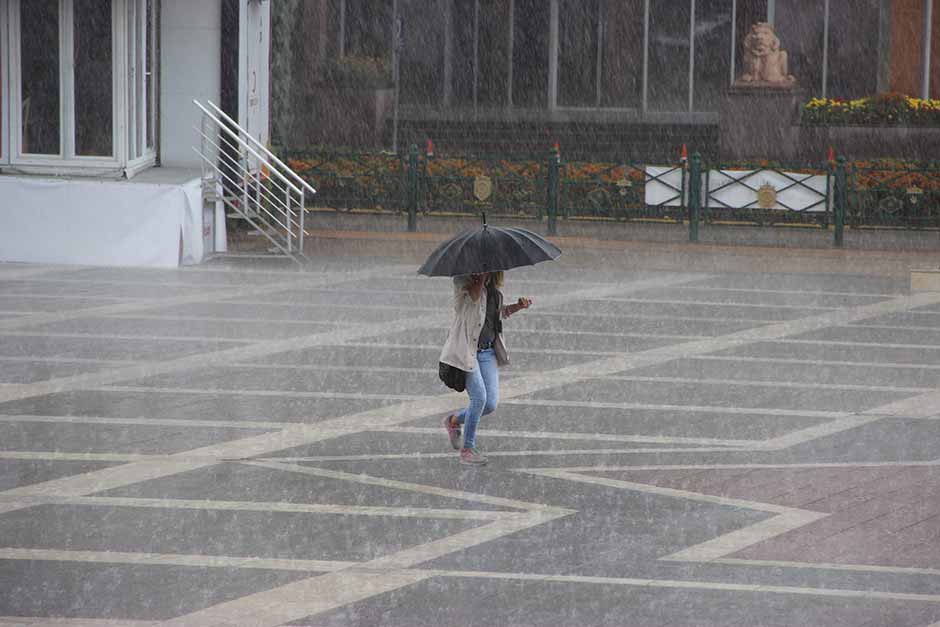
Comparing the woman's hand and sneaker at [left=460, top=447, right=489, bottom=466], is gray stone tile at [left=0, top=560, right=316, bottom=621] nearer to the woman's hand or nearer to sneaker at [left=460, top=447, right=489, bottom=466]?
sneaker at [left=460, top=447, right=489, bottom=466]

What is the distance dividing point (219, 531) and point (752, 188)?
55.5 ft

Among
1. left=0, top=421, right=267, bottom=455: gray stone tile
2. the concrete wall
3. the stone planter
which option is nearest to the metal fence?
the concrete wall

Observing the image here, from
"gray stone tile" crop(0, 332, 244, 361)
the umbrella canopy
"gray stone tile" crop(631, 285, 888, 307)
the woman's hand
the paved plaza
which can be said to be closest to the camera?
the paved plaza

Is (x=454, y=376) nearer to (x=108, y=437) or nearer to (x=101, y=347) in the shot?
(x=108, y=437)

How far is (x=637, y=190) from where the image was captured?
81.1 ft

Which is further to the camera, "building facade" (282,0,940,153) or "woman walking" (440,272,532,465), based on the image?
"building facade" (282,0,940,153)

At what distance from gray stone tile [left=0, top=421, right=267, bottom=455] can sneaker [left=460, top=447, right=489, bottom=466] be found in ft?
5.05

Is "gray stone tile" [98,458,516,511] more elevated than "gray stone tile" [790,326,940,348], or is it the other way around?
"gray stone tile" [790,326,940,348]

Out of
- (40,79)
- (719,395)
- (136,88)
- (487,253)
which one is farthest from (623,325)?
(40,79)

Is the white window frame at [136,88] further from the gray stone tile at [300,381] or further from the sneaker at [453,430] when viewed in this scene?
the sneaker at [453,430]

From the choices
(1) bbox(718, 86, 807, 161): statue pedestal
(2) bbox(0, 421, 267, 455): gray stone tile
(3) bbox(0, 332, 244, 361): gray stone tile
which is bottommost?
(2) bbox(0, 421, 267, 455): gray stone tile

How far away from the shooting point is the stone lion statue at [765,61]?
1164 inches

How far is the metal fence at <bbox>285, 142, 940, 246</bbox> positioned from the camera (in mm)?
23844

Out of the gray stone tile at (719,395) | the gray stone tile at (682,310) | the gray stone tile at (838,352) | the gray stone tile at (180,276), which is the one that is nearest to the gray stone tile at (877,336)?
the gray stone tile at (838,352)
